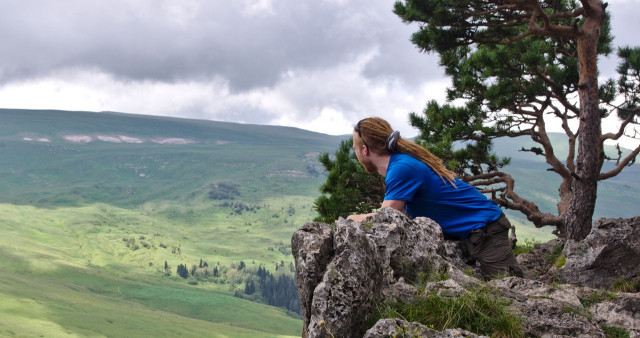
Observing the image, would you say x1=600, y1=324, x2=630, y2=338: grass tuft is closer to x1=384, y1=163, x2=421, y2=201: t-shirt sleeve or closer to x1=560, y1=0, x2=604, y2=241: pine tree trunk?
x1=384, y1=163, x2=421, y2=201: t-shirt sleeve

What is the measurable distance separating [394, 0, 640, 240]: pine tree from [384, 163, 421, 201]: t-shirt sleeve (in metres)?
10.8

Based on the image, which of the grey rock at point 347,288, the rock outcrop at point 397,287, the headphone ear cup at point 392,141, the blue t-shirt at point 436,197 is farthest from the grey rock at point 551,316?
Answer: the headphone ear cup at point 392,141

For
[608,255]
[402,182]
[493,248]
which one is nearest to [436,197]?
[402,182]

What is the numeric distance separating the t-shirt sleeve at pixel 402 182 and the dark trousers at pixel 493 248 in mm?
1492

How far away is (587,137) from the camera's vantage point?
1689 centimetres

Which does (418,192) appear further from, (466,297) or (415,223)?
(466,297)

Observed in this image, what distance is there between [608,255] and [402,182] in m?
5.57

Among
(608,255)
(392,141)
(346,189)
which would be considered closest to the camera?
(392,141)

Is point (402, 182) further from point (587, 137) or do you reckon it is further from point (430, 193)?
point (587, 137)

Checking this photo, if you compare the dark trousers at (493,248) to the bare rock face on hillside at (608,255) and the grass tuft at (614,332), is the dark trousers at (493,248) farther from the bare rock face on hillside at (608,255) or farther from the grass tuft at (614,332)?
the bare rock face on hillside at (608,255)

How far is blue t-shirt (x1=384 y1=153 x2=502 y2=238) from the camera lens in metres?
7.65

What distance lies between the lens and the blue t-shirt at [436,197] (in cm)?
765

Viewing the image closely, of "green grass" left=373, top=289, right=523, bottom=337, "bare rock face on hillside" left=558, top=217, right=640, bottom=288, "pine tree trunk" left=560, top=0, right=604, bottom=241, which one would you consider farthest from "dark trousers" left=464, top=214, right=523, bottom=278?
"pine tree trunk" left=560, top=0, right=604, bottom=241

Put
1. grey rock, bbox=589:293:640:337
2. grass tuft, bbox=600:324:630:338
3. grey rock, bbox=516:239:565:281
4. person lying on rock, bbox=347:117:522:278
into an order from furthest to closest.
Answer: grey rock, bbox=516:239:565:281
person lying on rock, bbox=347:117:522:278
grey rock, bbox=589:293:640:337
grass tuft, bbox=600:324:630:338
